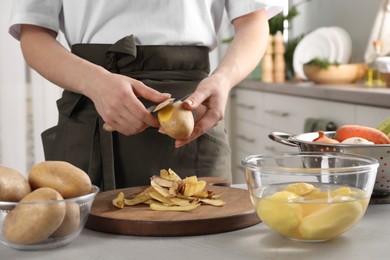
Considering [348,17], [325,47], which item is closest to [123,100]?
[325,47]

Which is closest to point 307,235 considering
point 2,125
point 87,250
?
point 87,250

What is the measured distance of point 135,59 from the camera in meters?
1.40

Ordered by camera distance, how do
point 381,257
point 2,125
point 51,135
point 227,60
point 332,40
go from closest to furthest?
point 381,257, point 227,60, point 51,135, point 2,125, point 332,40

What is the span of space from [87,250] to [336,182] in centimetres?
32

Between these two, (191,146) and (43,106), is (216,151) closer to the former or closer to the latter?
(191,146)

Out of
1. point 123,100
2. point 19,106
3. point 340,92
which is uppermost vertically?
point 123,100

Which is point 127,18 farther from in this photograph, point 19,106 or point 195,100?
point 19,106

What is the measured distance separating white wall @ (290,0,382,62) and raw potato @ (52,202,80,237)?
8.73ft

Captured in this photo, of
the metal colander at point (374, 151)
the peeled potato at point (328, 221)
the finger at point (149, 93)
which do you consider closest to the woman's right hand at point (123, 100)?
the finger at point (149, 93)

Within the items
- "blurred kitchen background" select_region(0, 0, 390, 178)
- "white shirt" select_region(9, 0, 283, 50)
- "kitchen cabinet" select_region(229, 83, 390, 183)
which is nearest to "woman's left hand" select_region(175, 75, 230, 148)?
"white shirt" select_region(9, 0, 283, 50)

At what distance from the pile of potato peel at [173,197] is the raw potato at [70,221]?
0.17 metres

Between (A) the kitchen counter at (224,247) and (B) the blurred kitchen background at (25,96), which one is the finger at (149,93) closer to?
(A) the kitchen counter at (224,247)

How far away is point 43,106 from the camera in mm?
3309

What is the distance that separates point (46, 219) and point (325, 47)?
2.91 meters
